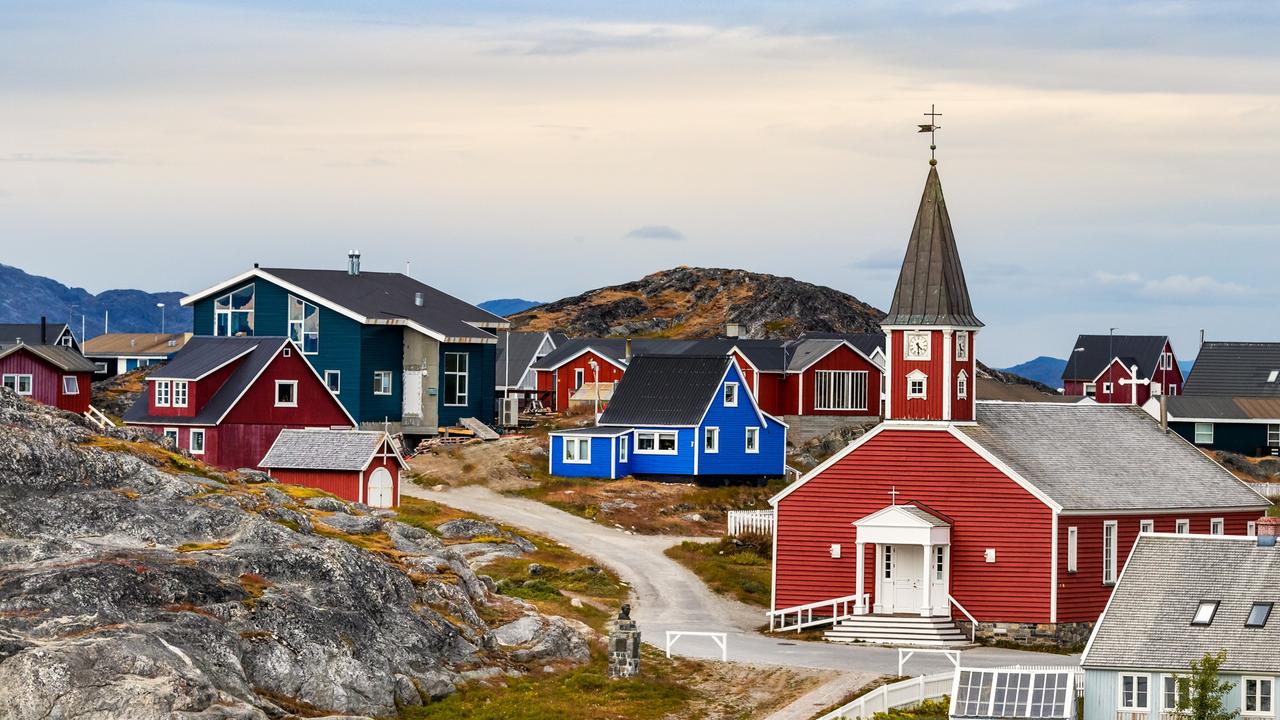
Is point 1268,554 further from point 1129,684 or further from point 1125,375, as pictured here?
point 1125,375

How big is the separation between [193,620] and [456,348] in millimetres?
53064

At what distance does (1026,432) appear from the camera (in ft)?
182

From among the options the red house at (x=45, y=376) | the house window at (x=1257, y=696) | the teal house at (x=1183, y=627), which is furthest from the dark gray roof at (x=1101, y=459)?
the red house at (x=45, y=376)

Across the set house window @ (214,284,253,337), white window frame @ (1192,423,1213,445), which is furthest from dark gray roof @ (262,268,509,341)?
white window frame @ (1192,423,1213,445)

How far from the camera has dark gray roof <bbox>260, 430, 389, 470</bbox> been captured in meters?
66.1

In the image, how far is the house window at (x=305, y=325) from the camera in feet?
289

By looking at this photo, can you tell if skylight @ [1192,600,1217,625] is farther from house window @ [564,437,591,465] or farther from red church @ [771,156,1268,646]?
house window @ [564,437,591,465]

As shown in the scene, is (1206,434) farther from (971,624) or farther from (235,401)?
(971,624)

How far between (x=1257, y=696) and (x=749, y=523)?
1104 inches

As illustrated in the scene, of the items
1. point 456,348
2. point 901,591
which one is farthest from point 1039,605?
point 456,348

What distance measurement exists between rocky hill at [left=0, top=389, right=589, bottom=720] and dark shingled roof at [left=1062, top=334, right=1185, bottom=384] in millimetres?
90921

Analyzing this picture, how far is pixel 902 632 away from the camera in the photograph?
5194 centimetres

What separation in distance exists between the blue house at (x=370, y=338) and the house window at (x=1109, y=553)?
137ft

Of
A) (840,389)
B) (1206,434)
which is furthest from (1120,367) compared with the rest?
(840,389)
